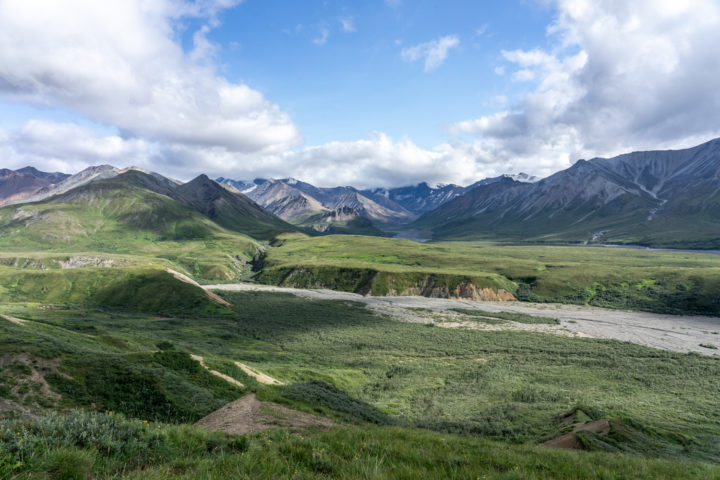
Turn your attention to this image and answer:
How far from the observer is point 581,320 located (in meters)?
91.8

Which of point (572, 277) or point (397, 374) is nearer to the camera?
point (397, 374)

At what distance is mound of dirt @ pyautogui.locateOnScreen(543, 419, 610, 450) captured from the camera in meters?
19.1

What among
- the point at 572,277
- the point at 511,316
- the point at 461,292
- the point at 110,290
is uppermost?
the point at 572,277

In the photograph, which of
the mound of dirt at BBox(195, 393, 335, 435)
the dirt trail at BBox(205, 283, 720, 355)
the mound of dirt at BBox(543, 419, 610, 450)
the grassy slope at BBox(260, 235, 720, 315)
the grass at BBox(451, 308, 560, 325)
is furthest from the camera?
the grassy slope at BBox(260, 235, 720, 315)

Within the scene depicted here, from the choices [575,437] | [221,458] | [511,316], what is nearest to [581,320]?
[511,316]

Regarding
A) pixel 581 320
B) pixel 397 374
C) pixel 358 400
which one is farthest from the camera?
pixel 581 320

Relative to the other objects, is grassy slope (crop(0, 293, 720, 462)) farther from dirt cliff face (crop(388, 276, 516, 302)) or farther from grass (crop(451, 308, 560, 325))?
dirt cliff face (crop(388, 276, 516, 302))

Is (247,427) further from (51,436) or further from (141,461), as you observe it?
(51,436)

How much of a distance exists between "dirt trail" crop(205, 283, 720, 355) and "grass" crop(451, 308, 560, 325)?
9.63ft

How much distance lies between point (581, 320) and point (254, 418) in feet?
331

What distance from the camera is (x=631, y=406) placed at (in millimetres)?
34656

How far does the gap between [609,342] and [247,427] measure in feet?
258

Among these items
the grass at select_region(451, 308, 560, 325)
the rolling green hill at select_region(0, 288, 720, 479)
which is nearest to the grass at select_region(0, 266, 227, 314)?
the rolling green hill at select_region(0, 288, 720, 479)

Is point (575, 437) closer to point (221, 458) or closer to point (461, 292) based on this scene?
point (221, 458)
